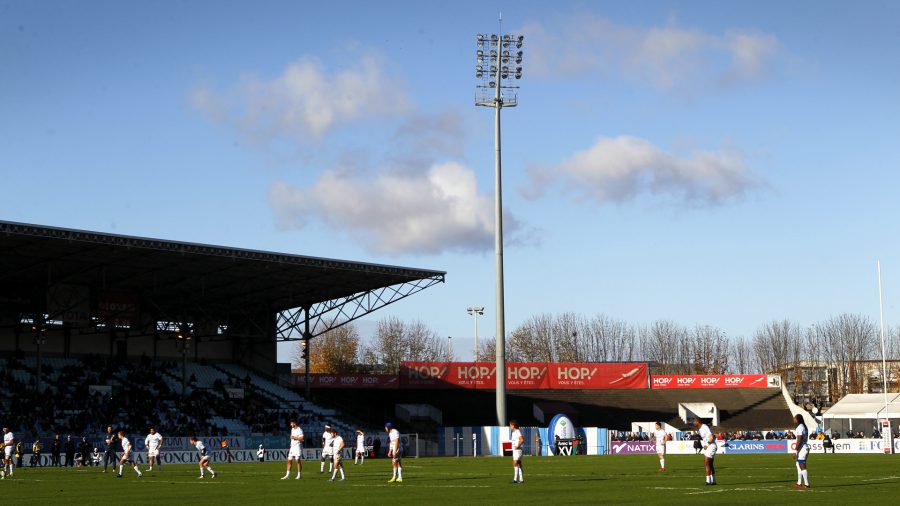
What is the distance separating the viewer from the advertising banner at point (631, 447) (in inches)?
2776

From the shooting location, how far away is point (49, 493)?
30.5 meters

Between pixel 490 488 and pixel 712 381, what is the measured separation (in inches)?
2909

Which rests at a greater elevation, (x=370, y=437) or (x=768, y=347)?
(x=768, y=347)

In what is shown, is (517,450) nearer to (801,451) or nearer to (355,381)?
(801,451)

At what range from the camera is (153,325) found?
262 feet

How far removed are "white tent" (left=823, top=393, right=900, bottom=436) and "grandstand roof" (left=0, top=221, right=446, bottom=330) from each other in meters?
32.6

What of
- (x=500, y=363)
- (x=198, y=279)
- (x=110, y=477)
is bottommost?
(x=110, y=477)

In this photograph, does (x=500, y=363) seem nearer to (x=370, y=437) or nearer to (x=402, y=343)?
(x=370, y=437)

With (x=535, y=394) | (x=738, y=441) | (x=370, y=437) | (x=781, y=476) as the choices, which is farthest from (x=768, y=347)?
(x=781, y=476)

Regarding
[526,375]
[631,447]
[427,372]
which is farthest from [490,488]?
[526,375]

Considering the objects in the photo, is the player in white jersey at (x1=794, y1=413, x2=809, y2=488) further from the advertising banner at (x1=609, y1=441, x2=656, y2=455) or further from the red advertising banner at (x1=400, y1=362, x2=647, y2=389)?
the red advertising banner at (x1=400, y1=362, x2=647, y2=389)

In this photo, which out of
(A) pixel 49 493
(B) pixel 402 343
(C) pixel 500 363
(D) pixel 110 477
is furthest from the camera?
(B) pixel 402 343

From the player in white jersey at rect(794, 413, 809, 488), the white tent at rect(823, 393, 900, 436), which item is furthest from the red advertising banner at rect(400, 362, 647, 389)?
the player in white jersey at rect(794, 413, 809, 488)

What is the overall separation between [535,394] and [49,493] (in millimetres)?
68196
